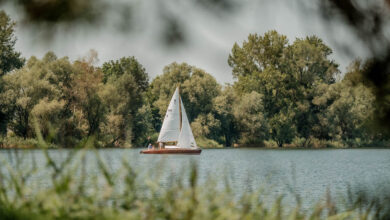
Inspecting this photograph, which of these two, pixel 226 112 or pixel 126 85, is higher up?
pixel 226 112

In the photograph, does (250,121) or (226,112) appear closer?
(226,112)

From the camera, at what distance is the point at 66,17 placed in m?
2.22

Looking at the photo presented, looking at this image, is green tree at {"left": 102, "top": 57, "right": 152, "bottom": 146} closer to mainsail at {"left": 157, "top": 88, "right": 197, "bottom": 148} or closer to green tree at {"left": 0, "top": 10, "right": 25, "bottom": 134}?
green tree at {"left": 0, "top": 10, "right": 25, "bottom": 134}

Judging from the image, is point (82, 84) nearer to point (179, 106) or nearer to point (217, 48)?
point (217, 48)

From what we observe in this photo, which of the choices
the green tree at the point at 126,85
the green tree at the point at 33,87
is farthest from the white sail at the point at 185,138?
the green tree at the point at 126,85

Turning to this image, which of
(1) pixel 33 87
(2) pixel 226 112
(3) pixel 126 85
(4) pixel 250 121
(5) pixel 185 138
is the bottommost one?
(3) pixel 126 85

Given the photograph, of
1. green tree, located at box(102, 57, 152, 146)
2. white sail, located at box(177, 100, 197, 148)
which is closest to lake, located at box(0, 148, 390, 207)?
green tree, located at box(102, 57, 152, 146)

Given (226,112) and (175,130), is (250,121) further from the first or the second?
(175,130)

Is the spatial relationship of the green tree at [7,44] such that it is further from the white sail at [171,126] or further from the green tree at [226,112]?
the green tree at [226,112]

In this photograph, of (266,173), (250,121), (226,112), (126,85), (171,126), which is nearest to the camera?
(126,85)

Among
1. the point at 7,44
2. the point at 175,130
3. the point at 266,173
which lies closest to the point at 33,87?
the point at 7,44

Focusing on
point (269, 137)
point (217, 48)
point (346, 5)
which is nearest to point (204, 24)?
point (217, 48)

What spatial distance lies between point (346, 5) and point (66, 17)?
117cm

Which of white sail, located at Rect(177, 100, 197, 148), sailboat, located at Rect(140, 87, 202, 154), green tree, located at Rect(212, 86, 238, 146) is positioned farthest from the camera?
green tree, located at Rect(212, 86, 238, 146)
